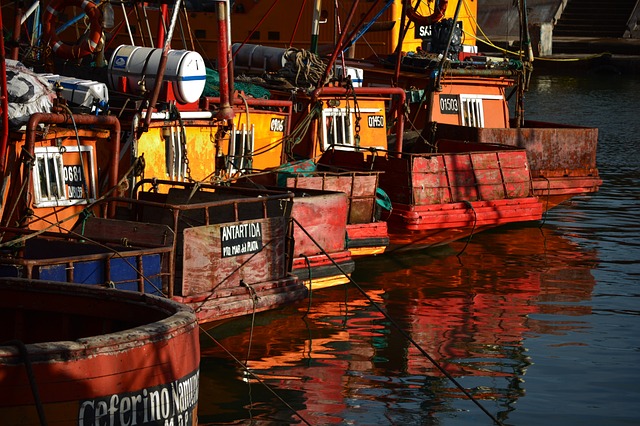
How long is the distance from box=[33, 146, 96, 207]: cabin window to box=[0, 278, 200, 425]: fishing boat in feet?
13.5

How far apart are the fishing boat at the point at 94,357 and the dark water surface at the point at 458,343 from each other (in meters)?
2.11

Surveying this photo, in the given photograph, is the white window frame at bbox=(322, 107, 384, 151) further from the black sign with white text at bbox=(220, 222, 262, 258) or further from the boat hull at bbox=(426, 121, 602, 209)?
the black sign with white text at bbox=(220, 222, 262, 258)

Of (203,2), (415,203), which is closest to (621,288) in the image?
(415,203)

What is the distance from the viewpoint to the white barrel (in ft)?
46.9

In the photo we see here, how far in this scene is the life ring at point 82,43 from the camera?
15.0 m

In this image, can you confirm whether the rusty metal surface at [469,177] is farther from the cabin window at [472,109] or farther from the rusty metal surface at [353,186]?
the cabin window at [472,109]

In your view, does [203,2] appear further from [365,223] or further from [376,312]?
[376,312]

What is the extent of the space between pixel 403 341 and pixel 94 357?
657cm

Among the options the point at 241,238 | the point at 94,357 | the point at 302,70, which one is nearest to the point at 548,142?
the point at 302,70

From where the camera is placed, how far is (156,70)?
14477 millimetres

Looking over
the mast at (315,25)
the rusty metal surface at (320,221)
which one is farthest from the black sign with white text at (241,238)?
the mast at (315,25)

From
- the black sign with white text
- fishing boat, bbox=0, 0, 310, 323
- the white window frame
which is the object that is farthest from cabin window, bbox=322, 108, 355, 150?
the black sign with white text

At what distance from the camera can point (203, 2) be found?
17.8 m

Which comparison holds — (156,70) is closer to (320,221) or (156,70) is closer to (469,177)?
(320,221)
